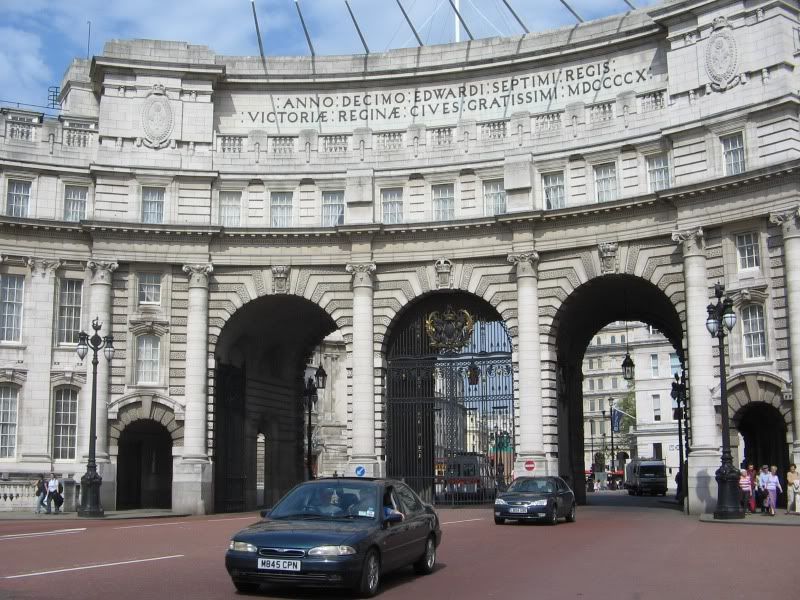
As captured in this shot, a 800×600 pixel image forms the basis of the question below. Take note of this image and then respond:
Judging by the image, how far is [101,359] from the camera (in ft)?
140

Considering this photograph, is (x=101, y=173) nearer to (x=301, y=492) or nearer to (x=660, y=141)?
(x=660, y=141)

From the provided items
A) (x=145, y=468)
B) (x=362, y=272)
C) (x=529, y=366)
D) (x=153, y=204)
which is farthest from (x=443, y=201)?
(x=145, y=468)

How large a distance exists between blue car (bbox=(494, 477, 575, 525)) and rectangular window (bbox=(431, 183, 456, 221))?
52.7ft

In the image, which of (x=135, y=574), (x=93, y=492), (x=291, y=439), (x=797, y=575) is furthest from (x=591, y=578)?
(x=291, y=439)

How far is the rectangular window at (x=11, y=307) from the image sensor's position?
139 ft

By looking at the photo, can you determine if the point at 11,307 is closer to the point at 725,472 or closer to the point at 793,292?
the point at 725,472

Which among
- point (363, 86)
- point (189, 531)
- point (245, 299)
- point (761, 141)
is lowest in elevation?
point (189, 531)

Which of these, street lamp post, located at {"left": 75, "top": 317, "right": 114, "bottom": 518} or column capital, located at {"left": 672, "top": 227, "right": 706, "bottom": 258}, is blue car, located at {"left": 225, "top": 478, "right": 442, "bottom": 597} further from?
column capital, located at {"left": 672, "top": 227, "right": 706, "bottom": 258}

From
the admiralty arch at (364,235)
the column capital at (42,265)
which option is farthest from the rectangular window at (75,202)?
the column capital at (42,265)

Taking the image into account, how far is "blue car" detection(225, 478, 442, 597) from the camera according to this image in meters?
13.4

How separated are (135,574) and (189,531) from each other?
1198 centimetres

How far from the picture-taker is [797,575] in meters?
16.5

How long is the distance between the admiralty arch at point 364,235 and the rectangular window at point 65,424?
0.09 meters

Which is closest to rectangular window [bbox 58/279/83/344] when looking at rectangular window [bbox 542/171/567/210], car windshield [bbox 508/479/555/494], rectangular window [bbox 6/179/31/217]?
rectangular window [bbox 6/179/31/217]
